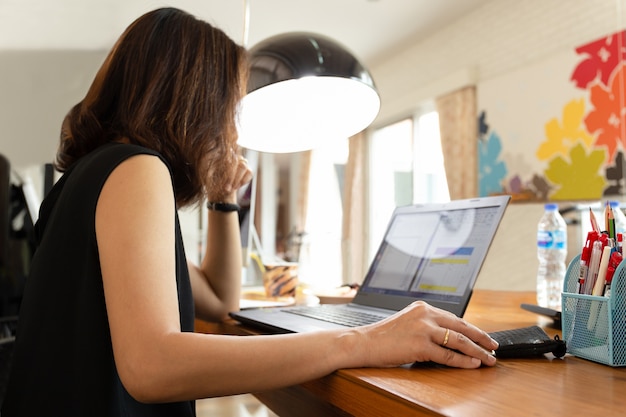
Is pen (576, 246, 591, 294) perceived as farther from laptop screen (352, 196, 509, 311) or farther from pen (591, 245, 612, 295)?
laptop screen (352, 196, 509, 311)

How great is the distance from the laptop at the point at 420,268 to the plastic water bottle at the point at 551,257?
1.24 ft

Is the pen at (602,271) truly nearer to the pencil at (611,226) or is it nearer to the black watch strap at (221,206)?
the pencil at (611,226)

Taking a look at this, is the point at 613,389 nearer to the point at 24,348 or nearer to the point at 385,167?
the point at 24,348

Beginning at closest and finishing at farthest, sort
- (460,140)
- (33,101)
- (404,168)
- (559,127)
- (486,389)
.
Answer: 1. (486,389)
2. (33,101)
3. (559,127)
4. (460,140)
5. (404,168)

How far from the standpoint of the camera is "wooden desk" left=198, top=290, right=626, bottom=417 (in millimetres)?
488

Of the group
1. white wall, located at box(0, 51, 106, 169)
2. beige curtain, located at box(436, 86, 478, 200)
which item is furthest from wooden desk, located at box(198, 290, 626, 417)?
beige curtain, located at box(436, 86, 478, 200)

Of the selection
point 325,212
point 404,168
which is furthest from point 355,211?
point 325,212

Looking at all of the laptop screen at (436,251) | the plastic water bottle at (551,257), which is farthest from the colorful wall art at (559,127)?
the laptop screen at (436,251)

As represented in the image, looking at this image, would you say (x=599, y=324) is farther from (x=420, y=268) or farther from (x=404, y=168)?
(x=404, y=168)

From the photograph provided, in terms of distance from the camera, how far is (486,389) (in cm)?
55

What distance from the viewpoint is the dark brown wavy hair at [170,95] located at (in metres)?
0.88

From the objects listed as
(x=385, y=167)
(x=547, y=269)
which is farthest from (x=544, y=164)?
(x=547, y=269)

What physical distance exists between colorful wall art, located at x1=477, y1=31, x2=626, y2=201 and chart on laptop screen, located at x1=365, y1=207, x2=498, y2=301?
2568 millimetres

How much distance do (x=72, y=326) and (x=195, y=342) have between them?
0.70ft
